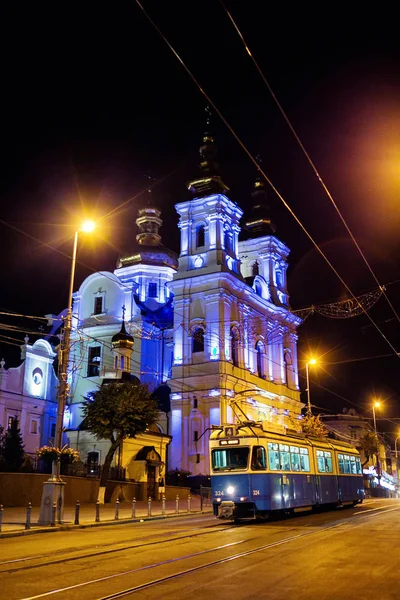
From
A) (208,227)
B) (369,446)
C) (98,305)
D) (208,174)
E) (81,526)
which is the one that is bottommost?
(81,526)

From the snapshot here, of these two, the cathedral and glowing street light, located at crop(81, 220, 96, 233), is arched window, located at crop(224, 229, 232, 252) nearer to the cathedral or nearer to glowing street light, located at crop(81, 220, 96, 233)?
the cathedral

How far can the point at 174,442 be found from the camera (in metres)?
49.8

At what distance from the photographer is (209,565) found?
→ 424 inches

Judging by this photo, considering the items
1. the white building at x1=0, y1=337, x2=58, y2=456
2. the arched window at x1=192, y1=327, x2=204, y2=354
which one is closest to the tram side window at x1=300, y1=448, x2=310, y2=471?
the arched window at x1=192, y1=327, x2=204, y2=354

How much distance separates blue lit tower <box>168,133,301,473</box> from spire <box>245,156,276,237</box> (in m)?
6.52

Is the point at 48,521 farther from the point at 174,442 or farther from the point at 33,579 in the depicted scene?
the point at 174,442

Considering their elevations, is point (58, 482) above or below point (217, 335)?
below

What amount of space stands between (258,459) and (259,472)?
500 millimetres

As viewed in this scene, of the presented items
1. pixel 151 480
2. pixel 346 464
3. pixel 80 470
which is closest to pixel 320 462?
pixel 346 464

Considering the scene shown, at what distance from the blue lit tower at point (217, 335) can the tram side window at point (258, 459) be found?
24418 millimetres

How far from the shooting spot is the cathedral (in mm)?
49688

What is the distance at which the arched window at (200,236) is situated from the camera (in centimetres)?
5556

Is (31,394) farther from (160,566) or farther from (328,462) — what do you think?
(160,566)

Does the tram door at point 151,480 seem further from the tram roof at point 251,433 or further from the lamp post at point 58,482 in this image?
the lamp post at point 58,482
